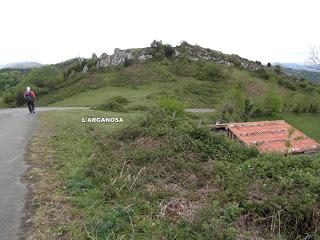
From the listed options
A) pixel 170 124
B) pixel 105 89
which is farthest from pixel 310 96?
pixel 170 124

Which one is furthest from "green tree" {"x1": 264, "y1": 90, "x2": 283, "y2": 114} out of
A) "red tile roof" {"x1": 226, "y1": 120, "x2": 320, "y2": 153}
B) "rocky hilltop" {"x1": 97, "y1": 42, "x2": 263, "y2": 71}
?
"rocky hilltop" {"x1": 97, "y1": 42, "x2": 263, "y2": 71}

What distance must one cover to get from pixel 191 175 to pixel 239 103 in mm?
35373

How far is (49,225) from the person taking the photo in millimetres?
5559

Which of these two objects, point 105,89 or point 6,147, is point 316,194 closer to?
point 6,147

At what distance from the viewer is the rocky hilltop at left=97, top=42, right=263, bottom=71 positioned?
65938 mm

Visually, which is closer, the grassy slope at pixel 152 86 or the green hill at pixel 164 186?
the green hill at pixel 164 186

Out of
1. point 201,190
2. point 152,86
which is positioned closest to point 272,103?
point 152,86

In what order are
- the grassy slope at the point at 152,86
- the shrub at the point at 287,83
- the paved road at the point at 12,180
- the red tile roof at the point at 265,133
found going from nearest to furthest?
1. the paved road at the point at 12,180
2. the red tile roof at the point at 265,133
3. the grassy slope at the point at 152,86
4. the shrub at the point at 287,83

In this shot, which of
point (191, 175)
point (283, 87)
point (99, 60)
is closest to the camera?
point (191, 175)

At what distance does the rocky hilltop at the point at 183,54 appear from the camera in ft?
216

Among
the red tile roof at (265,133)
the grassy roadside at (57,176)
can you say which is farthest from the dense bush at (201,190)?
the red tile roof at (265,133)

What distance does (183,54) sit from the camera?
67.9 m

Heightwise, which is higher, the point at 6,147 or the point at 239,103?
the point at 6,147

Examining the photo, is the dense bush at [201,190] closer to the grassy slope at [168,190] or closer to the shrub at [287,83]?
the grassy slope at [168,190]
